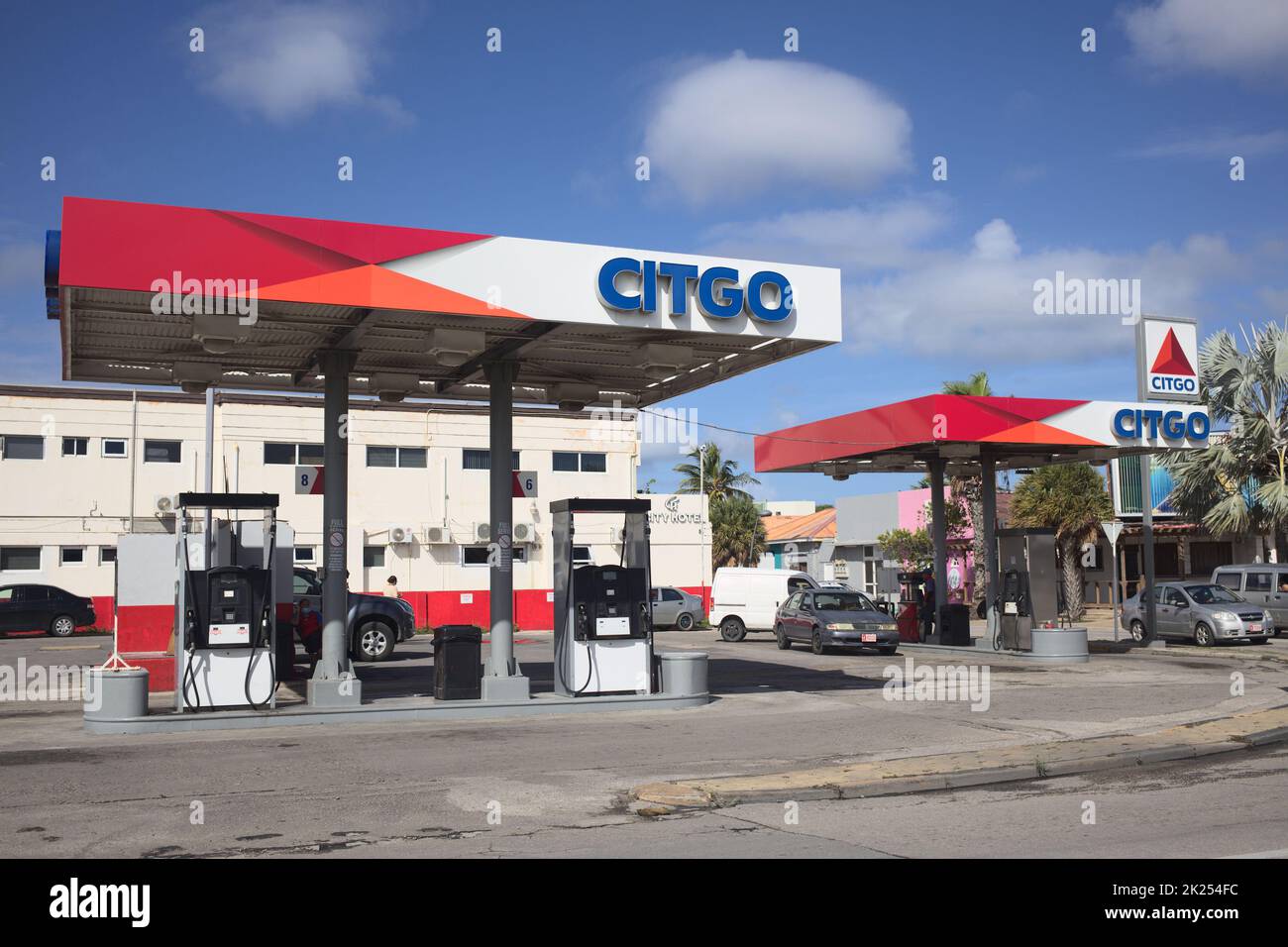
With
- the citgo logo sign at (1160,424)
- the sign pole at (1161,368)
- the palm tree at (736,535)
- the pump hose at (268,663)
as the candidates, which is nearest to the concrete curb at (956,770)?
the pump hose at (268,663)

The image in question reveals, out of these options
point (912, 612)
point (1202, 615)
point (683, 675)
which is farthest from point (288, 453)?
point (1202, 615)

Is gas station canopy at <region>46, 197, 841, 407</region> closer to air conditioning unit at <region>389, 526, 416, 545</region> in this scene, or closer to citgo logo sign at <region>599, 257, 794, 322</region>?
citgo logo sign at <region>599, 257, 794, 322</region>

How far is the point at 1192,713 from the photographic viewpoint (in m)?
15.3

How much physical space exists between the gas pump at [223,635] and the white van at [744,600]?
19700 millimetres

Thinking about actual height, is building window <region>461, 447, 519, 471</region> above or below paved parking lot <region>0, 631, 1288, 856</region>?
above

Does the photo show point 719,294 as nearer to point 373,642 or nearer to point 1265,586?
point 373,642

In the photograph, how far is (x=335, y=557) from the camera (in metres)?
15.6

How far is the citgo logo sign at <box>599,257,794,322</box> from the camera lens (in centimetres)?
1498

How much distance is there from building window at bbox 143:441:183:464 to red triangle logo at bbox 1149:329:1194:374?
27606mm

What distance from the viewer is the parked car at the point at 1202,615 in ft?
91.2

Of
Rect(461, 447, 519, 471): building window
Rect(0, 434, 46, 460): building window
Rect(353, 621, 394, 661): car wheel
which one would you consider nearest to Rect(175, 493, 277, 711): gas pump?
Rect(353, 621, 394, 661): car wheel

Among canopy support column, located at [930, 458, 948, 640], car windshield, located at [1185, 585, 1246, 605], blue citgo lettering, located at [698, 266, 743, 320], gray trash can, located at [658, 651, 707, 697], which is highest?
blue citgo lettering, located at [698, 266, 743, 320]
